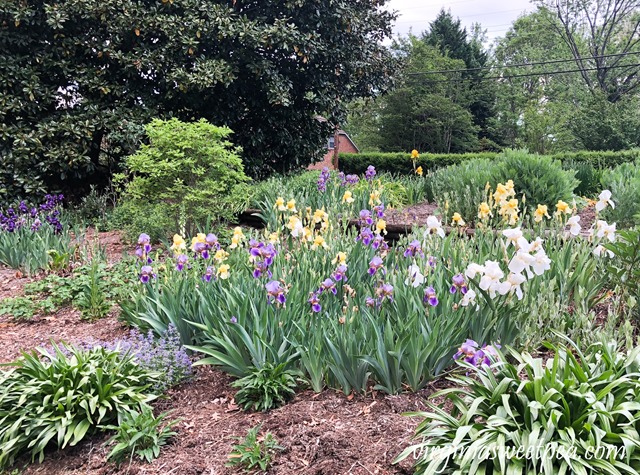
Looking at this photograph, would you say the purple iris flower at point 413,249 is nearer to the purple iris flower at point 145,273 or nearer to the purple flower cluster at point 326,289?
the purple flower cluster at point 326,289

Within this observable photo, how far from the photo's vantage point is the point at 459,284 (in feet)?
8.07

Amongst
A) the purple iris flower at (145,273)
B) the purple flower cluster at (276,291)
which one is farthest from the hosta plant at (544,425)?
the purple iris flower at (145,273)

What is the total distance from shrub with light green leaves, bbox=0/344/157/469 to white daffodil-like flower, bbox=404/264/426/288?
1479 mm

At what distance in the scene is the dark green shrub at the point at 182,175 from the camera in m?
5.82

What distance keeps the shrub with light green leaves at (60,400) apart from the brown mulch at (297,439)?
0.12m

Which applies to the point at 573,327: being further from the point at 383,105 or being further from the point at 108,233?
the point at 383,105

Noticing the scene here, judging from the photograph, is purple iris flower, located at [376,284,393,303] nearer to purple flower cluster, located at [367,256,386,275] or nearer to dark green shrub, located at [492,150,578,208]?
purple flower cluster, located at [367,256,386,275]

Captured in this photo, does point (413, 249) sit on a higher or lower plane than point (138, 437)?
higher

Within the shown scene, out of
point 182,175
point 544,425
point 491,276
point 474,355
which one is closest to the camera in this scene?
point 544,425

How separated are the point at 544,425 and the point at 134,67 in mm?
7986

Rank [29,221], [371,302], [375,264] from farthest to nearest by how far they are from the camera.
A: [29,221], [375,264], [371,302]

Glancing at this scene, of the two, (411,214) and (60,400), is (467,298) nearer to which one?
(60,400)

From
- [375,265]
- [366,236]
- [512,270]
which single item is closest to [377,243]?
[366,236]

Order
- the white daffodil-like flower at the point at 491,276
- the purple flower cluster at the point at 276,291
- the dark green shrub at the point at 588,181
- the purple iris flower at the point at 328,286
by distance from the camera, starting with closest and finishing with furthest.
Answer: the white daffodil-like flower at the point at 491,276 < the purple flower cluster at the point at 276,291 < the purple iris flower at the point at 328,286 < the dark green shrub at the point at 588,181
